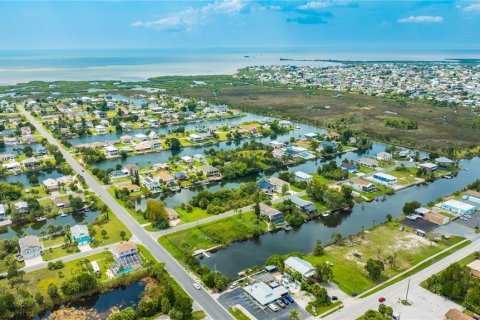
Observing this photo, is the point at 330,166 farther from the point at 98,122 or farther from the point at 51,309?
the point at 98,122

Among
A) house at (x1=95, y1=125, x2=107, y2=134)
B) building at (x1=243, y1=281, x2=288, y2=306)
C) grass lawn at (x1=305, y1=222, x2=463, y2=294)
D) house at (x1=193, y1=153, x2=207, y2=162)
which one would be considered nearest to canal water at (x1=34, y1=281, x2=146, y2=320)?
building at (x1=243, y1=281, x2=288, y2=306)

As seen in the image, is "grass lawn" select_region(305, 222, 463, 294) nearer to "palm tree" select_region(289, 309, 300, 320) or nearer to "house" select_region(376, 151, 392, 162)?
"palm tree" select_region(289, 309, 300, 320)

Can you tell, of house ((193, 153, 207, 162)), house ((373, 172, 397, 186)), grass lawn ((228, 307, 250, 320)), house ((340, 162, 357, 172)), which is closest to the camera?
grass lawn ((228, 307, 250, 320))

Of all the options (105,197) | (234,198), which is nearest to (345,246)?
(234,198)

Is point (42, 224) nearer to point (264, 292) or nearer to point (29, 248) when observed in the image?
point (29, 248)

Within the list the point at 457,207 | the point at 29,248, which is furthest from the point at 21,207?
the point at 457,207

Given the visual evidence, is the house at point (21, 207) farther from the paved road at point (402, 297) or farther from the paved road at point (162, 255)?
the paved road at point (402, 297)

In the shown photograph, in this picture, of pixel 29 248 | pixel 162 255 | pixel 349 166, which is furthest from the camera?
pixel 349 166
